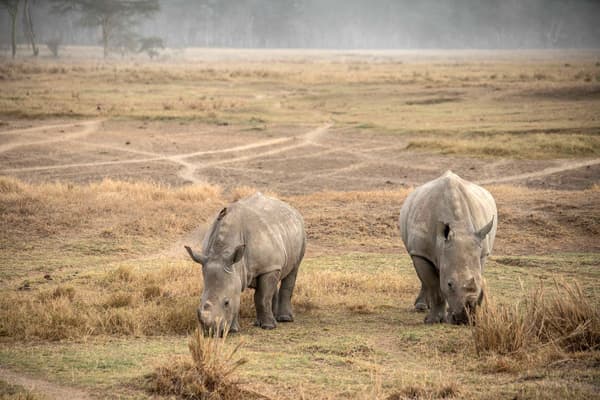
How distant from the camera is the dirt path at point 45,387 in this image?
664 centimetres

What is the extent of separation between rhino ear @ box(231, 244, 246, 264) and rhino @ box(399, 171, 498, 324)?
2206 mm

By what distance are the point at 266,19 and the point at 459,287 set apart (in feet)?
562

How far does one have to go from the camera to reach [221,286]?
27.9ft

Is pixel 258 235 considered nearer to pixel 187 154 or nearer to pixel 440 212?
pixel 440 212

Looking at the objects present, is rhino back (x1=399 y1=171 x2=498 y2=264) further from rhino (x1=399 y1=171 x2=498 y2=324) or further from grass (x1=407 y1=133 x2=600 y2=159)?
grass (x1=407 y1=133 x2=600 y2=159)

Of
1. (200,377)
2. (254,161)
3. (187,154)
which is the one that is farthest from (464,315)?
(187,154)

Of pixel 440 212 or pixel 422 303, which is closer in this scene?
pixel 440 212

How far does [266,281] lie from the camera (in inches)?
367

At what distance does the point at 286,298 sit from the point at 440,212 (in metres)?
2.28

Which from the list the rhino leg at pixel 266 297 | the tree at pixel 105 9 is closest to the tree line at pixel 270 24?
the tree at pixel 105 9

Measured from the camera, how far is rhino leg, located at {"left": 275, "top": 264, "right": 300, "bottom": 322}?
32.9 feet

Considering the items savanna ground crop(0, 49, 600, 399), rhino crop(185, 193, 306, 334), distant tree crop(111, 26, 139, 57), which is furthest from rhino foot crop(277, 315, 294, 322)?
distant tree crop(111, 26, 139, 57)

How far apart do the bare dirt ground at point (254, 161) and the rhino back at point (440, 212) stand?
34.4 feet

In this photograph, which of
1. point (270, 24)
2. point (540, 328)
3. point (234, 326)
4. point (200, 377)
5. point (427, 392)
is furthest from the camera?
point (270, 24)
